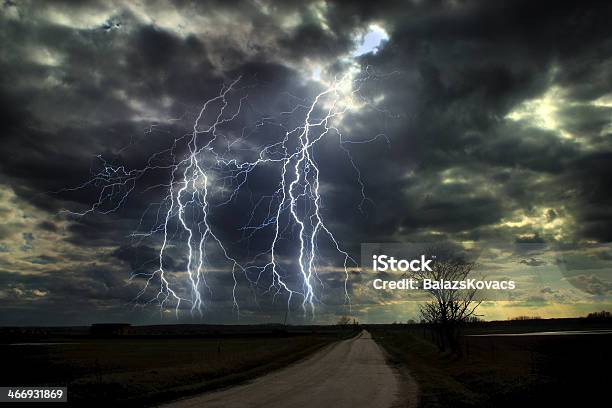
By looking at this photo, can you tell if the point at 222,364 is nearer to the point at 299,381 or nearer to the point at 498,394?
the point at 299,381

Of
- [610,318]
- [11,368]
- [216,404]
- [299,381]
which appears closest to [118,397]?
[216,404]

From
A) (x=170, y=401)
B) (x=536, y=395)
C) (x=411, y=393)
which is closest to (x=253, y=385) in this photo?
(x=170, y=401)

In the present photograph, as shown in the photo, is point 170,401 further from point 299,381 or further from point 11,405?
point 299,381

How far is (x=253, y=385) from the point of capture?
20.2 meters

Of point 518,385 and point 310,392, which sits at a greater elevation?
point 518,385

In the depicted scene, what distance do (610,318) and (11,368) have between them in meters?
127

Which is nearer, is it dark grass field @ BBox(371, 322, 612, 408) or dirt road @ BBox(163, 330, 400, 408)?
dark grass field @ BBox(371, 322, 612, 408)

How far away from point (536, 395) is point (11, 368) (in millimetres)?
28854

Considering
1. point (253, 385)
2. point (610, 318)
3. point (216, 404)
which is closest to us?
point (216, 404)

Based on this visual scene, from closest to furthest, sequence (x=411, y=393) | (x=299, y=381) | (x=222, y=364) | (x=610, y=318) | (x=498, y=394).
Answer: (x=498, y=394) < (x=411, y=393) < (x=299, y=381) < (x=222, y=364) < (x=610, y=318)

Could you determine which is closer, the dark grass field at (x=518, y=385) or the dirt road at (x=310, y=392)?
the dark grass field at (x=518, y=385)

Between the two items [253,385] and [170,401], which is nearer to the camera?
[170,401]

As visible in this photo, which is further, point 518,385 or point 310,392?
point 310,392

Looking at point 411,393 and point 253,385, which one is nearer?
point 411,393
